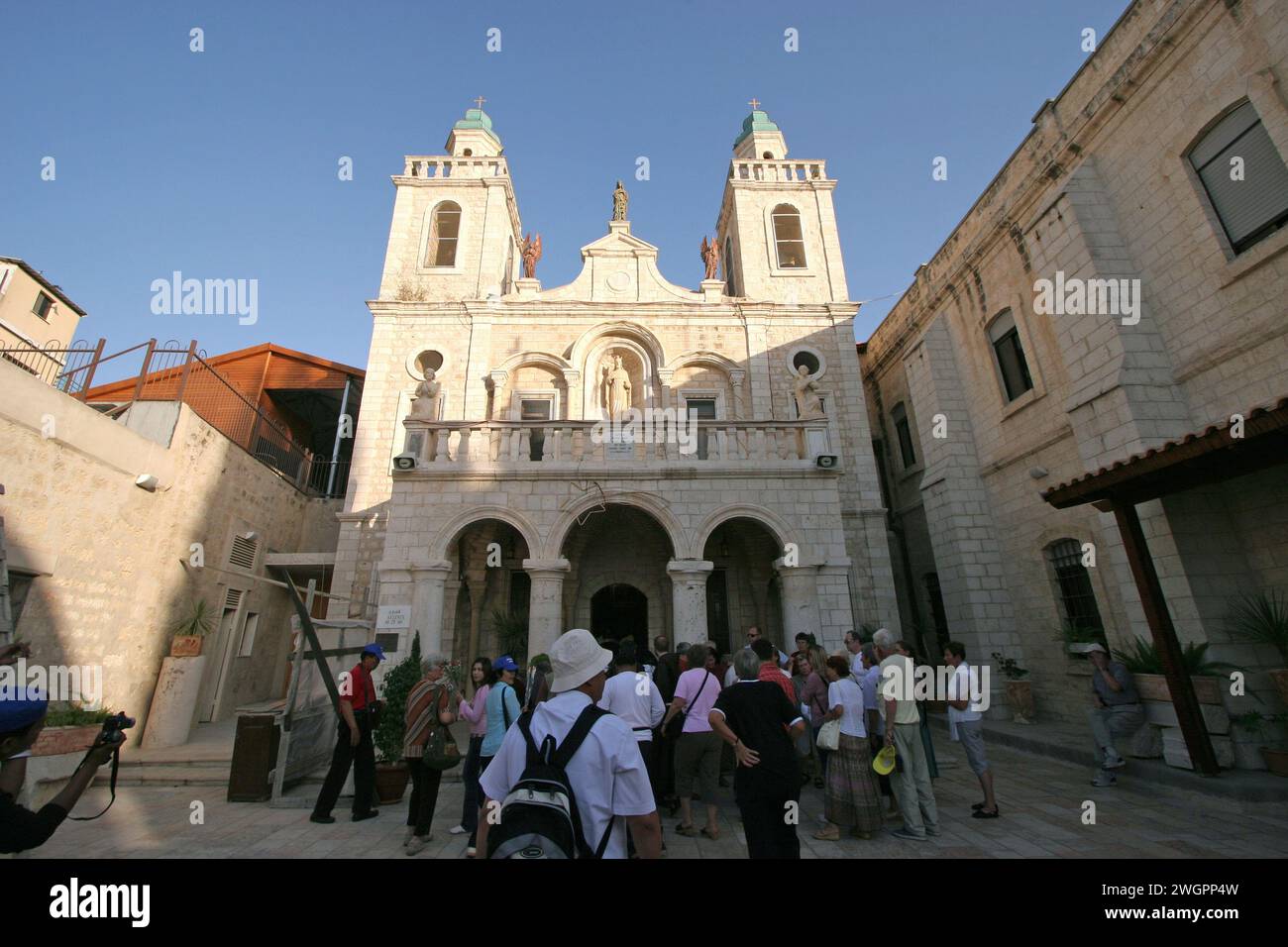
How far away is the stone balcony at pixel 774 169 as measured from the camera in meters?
18.5

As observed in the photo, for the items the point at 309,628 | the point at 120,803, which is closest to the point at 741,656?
the point at 309,628

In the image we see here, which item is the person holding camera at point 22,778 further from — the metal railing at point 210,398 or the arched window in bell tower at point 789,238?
the arched window in bell tower at point 789,238

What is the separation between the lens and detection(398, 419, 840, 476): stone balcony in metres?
10.5

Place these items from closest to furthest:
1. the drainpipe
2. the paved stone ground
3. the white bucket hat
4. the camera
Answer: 1. the white bucket hat
2. the camera
3. the paved stone ground
4. the drainpipe

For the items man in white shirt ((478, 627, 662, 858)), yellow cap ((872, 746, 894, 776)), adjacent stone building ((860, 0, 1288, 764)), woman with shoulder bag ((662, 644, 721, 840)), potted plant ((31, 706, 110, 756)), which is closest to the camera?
man in white shirt ((478, 627, 662, 858))

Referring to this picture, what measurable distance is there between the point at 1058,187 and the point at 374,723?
1485 cm

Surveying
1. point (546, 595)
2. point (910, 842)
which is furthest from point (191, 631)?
point (910, 842)

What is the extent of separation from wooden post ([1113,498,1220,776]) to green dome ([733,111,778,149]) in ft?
60.0

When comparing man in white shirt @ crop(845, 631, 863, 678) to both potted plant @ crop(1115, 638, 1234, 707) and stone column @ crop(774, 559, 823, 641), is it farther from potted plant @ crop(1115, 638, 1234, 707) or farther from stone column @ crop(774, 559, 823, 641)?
potted plant @ crop(1115, 638, 1234, 707)

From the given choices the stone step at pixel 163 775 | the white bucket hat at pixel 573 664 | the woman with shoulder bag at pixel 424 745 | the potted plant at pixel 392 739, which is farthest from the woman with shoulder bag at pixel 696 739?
the stone step at pixel 163 775

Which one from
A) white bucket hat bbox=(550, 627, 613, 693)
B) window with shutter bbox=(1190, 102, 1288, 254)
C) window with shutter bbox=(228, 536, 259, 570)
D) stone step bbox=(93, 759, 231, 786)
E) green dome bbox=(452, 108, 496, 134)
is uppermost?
green dome bbox=(452, 108, 496, 134)

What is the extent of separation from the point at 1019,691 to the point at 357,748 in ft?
38.5

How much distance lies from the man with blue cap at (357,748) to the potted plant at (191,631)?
7117 mm

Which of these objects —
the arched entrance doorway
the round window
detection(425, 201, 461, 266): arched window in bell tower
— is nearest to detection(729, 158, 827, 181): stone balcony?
the round window
